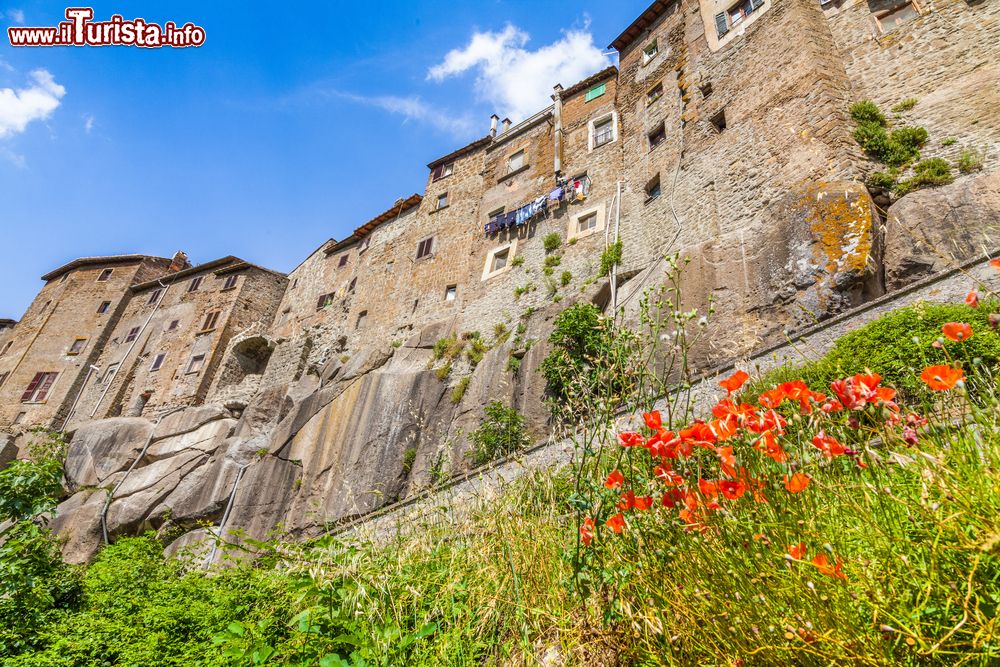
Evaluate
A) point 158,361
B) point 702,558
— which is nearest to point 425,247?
point 158,361

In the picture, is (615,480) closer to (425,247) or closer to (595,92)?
(425,247)

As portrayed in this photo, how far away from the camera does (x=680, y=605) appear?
1804 mm

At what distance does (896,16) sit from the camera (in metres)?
12.8

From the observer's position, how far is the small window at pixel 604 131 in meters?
19.3

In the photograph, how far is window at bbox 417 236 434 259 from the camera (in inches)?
853

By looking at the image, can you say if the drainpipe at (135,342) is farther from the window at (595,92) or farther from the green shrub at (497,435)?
the window at (595,92)

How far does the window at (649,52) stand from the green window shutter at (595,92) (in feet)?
6.46

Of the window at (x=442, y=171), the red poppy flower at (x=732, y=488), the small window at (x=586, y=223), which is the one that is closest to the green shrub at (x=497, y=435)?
the small window at (x=586, y=223)

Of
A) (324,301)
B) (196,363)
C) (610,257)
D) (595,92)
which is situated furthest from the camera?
(324,301)

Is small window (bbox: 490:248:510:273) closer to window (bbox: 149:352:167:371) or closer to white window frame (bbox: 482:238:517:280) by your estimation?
white window frame (bbox: 482:238:517:280)

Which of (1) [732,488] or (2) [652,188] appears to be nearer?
(1) [732,488]

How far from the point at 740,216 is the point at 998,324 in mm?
11474

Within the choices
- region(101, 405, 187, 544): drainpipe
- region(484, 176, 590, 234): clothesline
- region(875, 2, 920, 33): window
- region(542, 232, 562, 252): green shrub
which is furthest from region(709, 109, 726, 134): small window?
region(101, 405, 187, 544): drainpipe

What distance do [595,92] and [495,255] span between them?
8491mm
